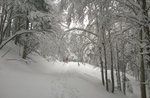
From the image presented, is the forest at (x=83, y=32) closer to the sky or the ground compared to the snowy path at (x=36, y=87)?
closer to the sky

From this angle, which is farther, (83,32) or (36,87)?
(83,32)

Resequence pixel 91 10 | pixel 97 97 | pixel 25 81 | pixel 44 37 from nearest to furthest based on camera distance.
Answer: pixel 91 10, pixel 25 81, pixel 97 97, pixel 44 37

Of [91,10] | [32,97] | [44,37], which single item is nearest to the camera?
[91,10]

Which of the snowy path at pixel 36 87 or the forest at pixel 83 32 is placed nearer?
the forest at pixel 83 32

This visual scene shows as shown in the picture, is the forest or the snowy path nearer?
the forest

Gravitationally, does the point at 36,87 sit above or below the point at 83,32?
below

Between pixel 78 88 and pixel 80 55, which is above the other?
pixel 80 55

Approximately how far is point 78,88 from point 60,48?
369 centimetres

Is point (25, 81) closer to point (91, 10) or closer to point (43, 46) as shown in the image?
point (43, 46)

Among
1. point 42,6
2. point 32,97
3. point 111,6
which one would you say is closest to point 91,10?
point 111,6

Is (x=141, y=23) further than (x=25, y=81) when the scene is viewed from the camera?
No

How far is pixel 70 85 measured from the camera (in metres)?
9.07

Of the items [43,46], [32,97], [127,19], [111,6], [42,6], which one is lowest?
[32,97]

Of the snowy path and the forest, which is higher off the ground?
the forest
